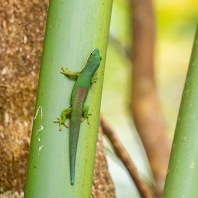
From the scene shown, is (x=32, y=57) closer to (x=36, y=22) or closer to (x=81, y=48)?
(x=36, y=22)

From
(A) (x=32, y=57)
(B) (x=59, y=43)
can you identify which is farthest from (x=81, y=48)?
(A) (x=32, y=57)

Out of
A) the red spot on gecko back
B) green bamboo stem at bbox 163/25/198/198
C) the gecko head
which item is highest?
the gecko head

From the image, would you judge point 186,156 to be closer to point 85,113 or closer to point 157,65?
point 85,113

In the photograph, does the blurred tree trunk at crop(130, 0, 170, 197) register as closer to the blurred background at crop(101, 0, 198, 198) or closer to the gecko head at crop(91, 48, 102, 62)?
the blurred background at crop(101, 0, 198, 198)

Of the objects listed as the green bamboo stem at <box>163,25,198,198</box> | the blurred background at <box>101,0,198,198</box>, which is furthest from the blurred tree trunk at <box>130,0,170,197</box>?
the green bamboo stem at <box>163,25,198,198</box>

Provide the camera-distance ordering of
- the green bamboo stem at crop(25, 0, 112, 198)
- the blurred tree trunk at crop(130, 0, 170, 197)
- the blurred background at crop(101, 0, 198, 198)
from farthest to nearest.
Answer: the blurred background at crop(101, 0, 198, 198) < the blurred tree trunk at crop(130, 0, 170, 197) < the green bamboo stem at crop(25, 0, 112, 198)
